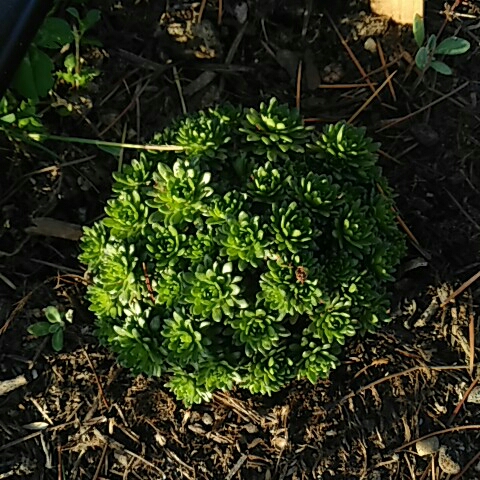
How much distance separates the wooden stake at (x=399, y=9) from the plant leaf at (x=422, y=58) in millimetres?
133

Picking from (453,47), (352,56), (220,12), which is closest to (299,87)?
(352,56)

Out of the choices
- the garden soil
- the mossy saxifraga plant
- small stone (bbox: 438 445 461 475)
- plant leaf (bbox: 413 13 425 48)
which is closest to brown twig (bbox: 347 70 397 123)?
the garden soil

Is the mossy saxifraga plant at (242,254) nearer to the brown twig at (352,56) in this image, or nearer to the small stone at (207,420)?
the small stone at (207,420)

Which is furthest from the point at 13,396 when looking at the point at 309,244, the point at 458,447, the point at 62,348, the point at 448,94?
the point at 448,94

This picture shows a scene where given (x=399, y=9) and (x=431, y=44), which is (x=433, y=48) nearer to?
(x=431, y=44)

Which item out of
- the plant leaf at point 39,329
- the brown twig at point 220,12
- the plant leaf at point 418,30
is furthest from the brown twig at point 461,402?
the brown twig at point 220,12

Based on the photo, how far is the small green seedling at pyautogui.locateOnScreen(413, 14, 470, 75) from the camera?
7.66 feet

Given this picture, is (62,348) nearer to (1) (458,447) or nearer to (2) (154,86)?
(2) (154,86)

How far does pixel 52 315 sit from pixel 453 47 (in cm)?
139

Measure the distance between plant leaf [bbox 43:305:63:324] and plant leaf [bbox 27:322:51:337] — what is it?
23 mm

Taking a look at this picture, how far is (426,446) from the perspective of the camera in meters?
2.12

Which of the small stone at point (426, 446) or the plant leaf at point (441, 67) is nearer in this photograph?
the small stone at point (426, 446)

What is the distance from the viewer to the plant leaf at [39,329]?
2.10 meters

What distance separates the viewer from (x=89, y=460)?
2049 mm
